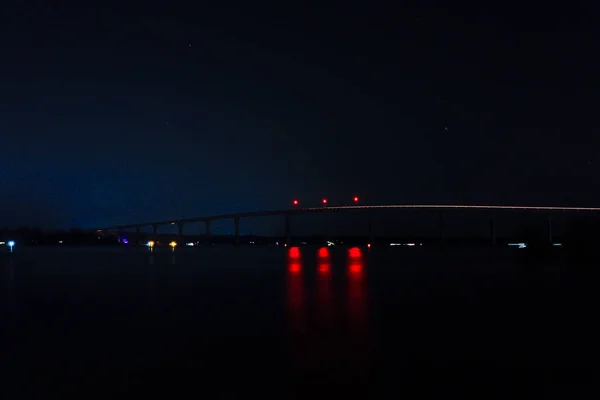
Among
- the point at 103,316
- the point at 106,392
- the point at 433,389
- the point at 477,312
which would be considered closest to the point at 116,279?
the point at 103,316

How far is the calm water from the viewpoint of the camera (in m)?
8.84

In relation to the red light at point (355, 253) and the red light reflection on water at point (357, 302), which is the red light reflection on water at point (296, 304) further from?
the red light at point (355, 253)

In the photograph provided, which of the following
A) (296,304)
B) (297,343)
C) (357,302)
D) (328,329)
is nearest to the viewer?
(297,343)

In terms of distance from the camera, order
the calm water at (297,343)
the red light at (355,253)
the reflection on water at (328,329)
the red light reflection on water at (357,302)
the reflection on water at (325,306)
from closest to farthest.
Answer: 1. the calm water at (297,343)
2. the reflection on water at (328,329)
3. the reflection on water at (325,306)
4. the red light reflection on water at (357,302)
5. the red light at (355,253)

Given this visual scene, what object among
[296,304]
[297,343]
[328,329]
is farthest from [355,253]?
[297,343]

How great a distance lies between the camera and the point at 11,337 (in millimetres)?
12898

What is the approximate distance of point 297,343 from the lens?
12.1 meters

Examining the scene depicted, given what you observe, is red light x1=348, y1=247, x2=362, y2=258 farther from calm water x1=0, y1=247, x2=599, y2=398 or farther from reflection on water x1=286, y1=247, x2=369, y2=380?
calm water x1=0, y1=247, x2=599, y2=398

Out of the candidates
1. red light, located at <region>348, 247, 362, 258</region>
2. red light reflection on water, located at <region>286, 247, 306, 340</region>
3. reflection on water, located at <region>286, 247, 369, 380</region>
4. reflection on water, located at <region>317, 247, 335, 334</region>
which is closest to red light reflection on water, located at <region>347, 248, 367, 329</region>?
reflection on water, located at <region>286, 247, 369, 380</region>

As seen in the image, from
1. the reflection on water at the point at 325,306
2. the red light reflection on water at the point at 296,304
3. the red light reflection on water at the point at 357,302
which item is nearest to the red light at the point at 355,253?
the red light reflection on water at the point at 357,302

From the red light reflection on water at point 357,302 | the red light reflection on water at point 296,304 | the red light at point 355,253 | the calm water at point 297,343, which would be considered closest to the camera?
the calm water at point 297,343

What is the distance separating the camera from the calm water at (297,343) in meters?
8.84

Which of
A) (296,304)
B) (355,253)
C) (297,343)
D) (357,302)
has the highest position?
(297,343)

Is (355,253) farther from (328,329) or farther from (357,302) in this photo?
(328,329)
